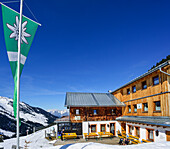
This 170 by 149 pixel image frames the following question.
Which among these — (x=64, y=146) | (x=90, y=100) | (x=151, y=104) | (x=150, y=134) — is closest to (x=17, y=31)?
(x=64, y=146)

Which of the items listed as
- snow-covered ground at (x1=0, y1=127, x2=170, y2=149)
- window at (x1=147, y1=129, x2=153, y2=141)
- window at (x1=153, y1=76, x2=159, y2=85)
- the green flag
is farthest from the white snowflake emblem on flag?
window at (x1=147, y1=129, x2=153, y2=141)

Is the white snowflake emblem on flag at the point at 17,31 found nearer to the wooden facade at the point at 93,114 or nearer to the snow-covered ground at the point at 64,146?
the snow-covered ground at the point at 64,146

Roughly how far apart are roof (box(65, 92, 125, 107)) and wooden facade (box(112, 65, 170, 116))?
1.97 metres

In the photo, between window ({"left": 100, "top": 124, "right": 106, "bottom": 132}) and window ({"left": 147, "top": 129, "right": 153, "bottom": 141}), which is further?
window ({"left": 100, "top": 124, "right": 106, "bottom": 132})

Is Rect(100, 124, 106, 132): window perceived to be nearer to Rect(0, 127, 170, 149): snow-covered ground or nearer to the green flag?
Rect(0, 127, 170, 149): snow-covered ground

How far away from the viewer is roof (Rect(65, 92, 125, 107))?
20.8 metres

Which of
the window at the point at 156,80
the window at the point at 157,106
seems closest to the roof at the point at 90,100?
the window at the point at 157,106

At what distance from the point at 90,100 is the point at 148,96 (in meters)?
9.26

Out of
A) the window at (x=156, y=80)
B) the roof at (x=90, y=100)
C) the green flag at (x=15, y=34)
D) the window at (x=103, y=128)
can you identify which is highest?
the green flag at (x=15, y=34)

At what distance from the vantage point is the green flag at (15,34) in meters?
5.91

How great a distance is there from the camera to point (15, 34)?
6.19 m

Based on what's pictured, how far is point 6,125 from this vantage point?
30.8 metres

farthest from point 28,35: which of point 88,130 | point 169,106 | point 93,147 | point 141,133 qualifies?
point 88,130

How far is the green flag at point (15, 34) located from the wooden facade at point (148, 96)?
11903mm
